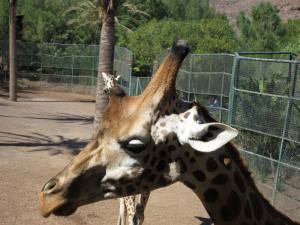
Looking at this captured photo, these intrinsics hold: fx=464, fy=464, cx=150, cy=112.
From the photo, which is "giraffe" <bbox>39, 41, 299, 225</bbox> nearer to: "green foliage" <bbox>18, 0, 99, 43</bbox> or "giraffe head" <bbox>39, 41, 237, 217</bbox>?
"giraffe head" <bbox>39, 41, 237, 217</bbox>

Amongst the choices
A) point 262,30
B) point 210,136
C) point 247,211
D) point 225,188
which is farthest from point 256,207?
point 262,30

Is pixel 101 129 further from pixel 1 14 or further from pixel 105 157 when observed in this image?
pixel 1 14

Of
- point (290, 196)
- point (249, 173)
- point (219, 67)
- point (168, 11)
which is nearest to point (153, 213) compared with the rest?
point (290, 196)

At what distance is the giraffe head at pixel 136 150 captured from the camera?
8.45 ft

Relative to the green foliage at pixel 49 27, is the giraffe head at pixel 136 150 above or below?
below

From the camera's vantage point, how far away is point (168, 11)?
47.9m

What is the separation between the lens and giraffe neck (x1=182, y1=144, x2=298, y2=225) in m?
2.72

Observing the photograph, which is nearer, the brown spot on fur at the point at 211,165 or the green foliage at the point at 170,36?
the brown spot on fur at the point at 211,165

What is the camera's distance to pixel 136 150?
2.60 meters

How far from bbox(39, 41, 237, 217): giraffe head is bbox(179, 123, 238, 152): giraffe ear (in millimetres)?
80

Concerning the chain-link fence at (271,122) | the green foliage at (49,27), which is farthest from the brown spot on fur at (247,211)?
the green foliage at (49,27)

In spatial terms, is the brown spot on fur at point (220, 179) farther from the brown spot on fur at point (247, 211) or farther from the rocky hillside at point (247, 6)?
the rocky hillside at point (247, 6)

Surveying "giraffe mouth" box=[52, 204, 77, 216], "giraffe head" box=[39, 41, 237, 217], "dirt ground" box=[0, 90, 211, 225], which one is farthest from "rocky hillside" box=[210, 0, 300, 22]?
"giraffe mouth" box=[52, 204, 77, 216]

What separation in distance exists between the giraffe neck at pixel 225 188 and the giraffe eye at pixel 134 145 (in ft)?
1.08
